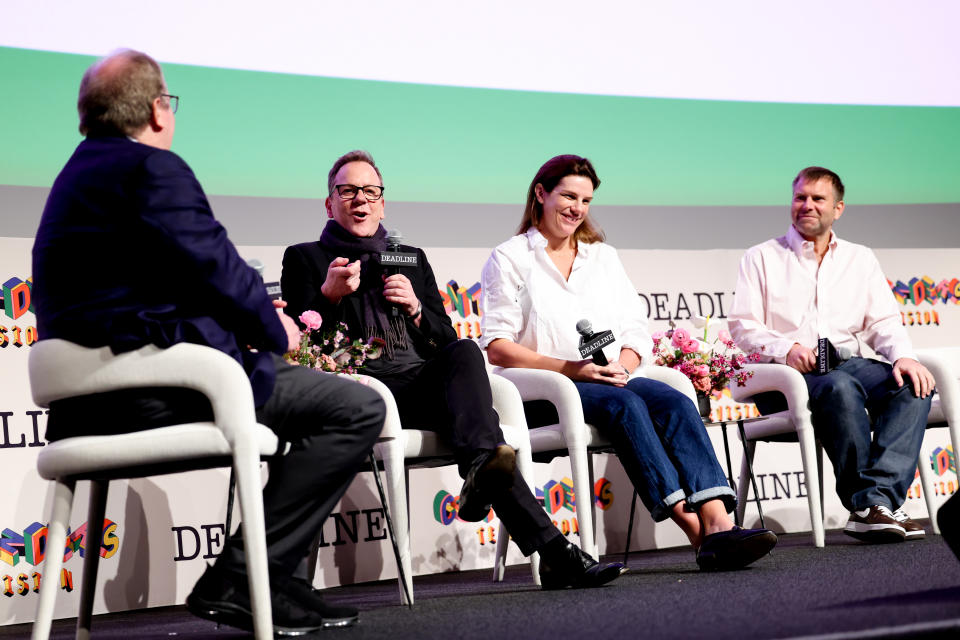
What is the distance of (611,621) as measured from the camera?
72.4 inches

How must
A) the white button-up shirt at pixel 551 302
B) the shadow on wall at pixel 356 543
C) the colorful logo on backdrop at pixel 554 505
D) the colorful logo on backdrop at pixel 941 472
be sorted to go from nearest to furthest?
the white button-up shirt at pixel 551 302
the shadow on wall at pixel 356 543
the colorful logo on backdrop at pixel 554 505
the colorful logo on backdrop at pixel 941 472

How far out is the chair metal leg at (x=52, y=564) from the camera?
6.17 feet

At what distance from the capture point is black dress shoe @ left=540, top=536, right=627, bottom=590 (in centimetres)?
255

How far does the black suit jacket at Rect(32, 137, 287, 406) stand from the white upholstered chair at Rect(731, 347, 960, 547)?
2161mm

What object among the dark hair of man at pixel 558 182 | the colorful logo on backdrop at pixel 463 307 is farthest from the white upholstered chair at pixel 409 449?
the colorful logo on backdrop at pixel 463 307

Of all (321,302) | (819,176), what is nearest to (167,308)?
(321,302)

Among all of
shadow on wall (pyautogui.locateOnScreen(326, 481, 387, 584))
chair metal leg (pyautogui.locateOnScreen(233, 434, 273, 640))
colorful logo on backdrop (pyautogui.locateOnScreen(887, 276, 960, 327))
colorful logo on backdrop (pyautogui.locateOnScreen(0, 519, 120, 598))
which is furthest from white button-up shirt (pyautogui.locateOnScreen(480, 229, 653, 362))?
colorful logo on backdrop (pyautogui.locateOnScreen(887, 276, 960, 327))

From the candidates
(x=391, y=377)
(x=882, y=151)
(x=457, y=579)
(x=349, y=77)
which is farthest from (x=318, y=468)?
(x=882, y=151)

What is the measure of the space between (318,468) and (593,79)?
2955 mm

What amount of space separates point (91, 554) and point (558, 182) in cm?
186

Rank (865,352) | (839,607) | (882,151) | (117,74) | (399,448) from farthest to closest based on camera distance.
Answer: (882,151)
(865,352)
(399,448)
(117,74)
(839,607)

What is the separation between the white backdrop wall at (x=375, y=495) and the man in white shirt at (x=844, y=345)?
520mm

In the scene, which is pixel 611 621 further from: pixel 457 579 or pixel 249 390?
pixel 457 579

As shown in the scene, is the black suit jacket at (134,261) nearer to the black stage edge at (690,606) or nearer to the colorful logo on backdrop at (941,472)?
the black stage edge at (690,606)
